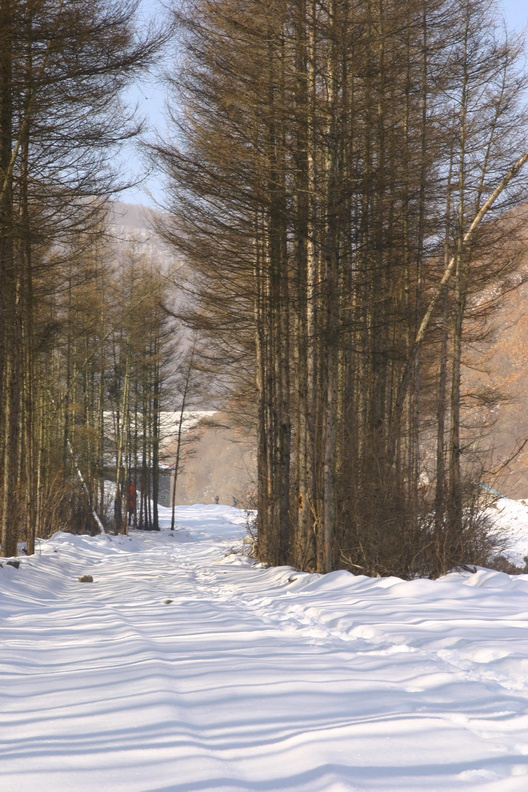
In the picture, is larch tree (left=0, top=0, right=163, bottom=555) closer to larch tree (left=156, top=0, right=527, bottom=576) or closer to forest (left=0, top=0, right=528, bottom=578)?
forest (left=0, top=0, right=528, bottom=578)

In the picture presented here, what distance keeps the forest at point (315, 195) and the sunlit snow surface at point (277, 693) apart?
302 cm

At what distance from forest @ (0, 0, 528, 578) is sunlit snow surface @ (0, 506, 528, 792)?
3019 millimetres

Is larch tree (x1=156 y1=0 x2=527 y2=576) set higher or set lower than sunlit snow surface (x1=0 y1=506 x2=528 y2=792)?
Answer: higher

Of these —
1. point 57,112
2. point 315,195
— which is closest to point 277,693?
point 315,195

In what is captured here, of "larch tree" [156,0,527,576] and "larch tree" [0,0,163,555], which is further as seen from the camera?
"larch tree" [156,0,527,576]

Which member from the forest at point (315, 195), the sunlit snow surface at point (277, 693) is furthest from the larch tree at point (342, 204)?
the sunlit snow surface at point (277, 693)

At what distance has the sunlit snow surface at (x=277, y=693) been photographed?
265 centimetres

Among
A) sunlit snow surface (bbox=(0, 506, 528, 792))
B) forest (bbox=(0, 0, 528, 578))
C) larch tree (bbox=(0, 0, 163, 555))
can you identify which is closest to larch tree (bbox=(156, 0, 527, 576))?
forest (bbox=(0, 0, 528, 578))

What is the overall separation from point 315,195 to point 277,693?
733 centimetres

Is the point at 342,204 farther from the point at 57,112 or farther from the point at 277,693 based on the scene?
the point at 277,693

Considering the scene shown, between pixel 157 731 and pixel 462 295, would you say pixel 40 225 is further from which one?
pixel 157 731

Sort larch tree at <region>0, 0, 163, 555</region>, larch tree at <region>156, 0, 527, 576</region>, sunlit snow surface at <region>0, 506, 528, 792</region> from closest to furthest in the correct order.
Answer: sunlit snow surface at <region>0, 506, 528, 792</region> → larch tree at <region>0, 0, 163, 555</region> → larch tree at <region>156, 0, 527, 576</region>

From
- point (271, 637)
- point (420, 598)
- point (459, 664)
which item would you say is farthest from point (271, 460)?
point (459, 664)

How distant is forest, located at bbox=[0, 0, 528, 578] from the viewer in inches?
379
